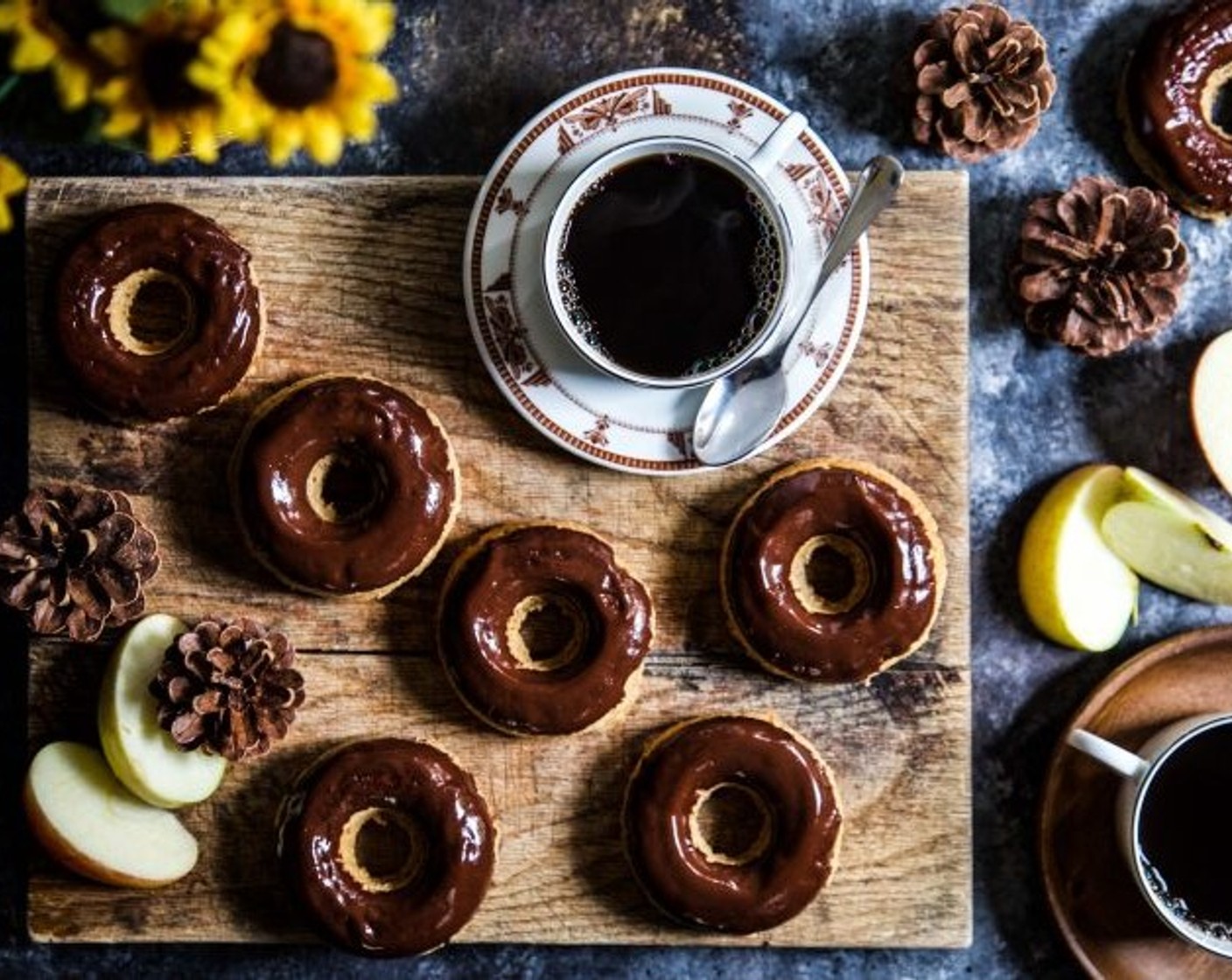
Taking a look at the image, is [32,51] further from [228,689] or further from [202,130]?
[228,689]

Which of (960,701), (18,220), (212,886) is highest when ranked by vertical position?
(18,220)

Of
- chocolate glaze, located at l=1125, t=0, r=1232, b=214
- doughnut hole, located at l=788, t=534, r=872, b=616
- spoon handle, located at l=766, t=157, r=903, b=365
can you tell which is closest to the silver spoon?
spoon handle, located at l=766, t=157, r=903, b=365

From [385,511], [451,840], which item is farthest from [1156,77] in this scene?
[451,840]

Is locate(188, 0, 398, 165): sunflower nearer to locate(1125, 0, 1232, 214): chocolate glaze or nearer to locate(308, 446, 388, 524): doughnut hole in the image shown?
locate(308, 446, 388, 524): doughnut hole

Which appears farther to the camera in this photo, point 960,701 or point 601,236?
point 960,701

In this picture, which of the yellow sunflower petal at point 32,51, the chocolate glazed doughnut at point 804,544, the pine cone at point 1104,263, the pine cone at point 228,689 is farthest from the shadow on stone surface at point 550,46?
the yellow sunflower petal at point 32,51

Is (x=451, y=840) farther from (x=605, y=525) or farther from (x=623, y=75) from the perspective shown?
(x=623, y=75)
